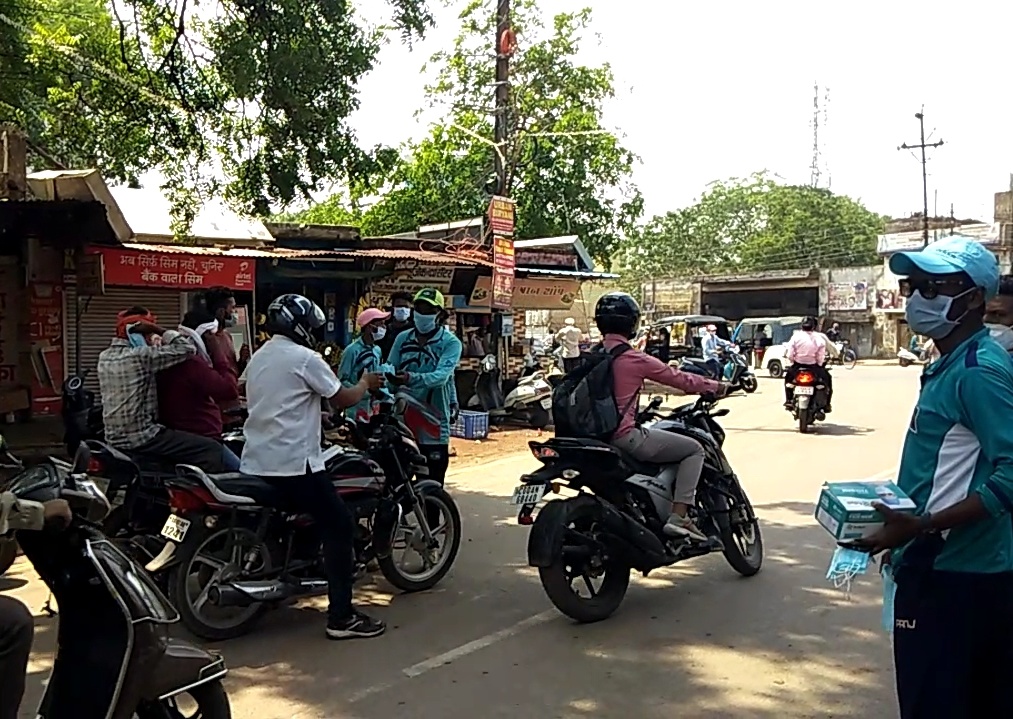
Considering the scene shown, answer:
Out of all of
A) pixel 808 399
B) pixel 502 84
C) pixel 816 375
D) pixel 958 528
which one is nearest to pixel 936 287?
pixel 958 528

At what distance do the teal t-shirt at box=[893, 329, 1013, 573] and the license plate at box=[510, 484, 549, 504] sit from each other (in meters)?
2.77

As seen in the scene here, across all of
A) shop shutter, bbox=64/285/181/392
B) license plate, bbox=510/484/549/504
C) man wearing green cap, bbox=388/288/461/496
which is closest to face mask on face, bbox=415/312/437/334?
man wearing green cap, bbox=388/288/461/496

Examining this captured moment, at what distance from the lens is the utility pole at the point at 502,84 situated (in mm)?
15219

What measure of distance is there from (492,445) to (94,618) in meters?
10.3

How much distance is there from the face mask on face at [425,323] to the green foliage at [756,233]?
48.3m

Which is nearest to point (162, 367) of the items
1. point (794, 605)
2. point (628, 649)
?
point (628, 649)

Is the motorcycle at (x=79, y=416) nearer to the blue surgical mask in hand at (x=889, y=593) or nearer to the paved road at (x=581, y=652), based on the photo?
the paved road at (x=581, y=652)

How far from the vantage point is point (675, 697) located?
430cm

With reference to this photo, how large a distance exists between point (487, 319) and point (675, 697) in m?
13.5

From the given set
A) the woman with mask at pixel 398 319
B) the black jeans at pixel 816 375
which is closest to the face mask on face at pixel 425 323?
the woman with mask at pixel 398 319

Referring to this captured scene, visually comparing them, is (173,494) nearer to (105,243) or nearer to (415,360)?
(415,360)

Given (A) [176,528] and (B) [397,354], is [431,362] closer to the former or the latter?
(B) [397,354]

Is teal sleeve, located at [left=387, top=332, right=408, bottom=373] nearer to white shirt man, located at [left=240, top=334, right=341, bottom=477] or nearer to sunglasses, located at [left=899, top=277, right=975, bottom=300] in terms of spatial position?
white shirt man, located at [left=240, top=334, right=341, bottom=477]

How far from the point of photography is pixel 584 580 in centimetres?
551
